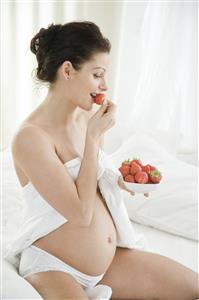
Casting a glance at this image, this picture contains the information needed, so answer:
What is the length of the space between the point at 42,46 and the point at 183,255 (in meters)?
1.04

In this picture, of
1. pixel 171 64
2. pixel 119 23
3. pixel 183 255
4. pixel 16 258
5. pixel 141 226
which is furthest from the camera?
pixel 119 23

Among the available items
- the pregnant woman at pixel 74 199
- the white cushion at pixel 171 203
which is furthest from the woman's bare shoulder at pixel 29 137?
the white cushion at pixel 171 203

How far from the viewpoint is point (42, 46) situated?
162 centimetres

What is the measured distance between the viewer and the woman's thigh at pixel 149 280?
1632 millimetres

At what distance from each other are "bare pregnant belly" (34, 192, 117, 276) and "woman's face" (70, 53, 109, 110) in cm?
39

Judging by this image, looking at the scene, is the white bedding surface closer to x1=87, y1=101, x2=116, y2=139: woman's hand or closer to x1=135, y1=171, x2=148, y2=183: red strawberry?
x1=135, y1=171, x2=148, y2=183: red strawberry

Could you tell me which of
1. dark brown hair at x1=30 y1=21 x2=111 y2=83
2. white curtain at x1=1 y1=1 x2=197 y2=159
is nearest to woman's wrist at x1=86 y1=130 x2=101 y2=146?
dark brown hair at x1=30 y1=21 x2=111 y2=83

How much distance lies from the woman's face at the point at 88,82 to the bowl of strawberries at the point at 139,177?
0.86 ft

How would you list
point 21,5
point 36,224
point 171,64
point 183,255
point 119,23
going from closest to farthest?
1. point 36,224
2. point 183,255
3. point 171,64
4. point 119,23
5. point 21,5

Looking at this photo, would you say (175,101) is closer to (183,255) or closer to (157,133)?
(157,133)

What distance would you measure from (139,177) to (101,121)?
0.24 metres

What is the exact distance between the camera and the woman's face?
61.7 inches

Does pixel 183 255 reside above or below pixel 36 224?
below

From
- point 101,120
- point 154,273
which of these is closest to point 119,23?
point 101,120
